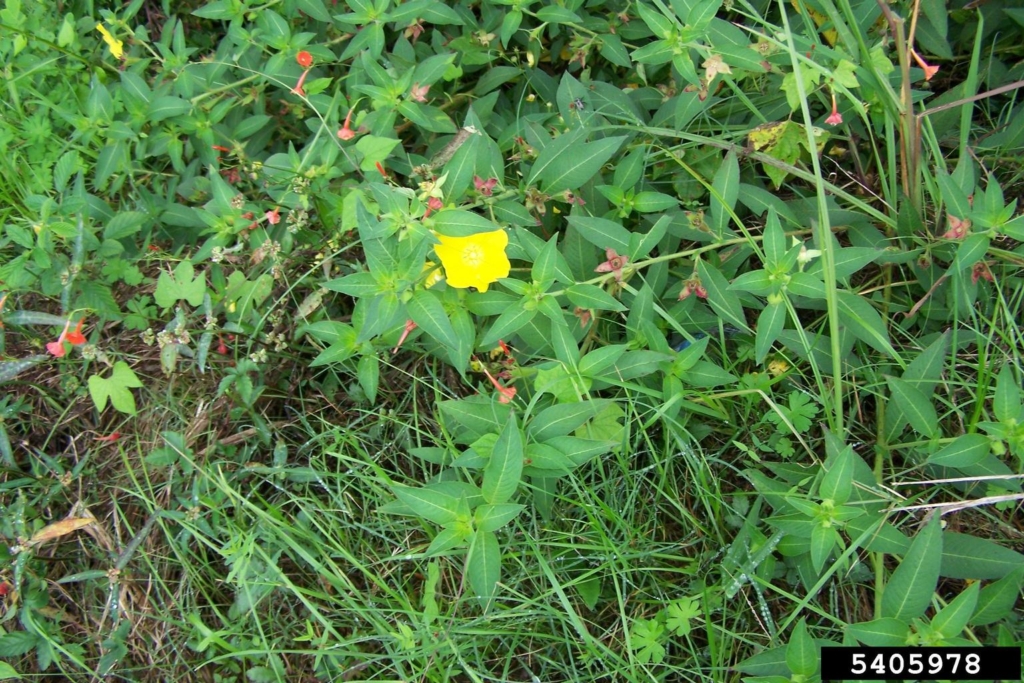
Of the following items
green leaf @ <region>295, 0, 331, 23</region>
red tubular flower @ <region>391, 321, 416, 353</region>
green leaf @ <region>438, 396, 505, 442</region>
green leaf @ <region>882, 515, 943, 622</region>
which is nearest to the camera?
green leaf @ <region>882, 515, 943, 622</region>

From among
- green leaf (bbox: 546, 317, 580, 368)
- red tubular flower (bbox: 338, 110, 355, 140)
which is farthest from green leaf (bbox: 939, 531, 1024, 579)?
red tubular flower (bbox: 338, 110, 355, 140)

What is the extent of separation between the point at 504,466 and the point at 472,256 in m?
0.67

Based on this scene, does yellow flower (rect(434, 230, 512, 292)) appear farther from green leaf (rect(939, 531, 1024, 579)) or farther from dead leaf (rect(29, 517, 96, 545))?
dead leaf (rect(29, 517, 96, 545))

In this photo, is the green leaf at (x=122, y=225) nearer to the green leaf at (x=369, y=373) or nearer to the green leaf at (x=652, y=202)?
the green leaf at (x=369, y=373)

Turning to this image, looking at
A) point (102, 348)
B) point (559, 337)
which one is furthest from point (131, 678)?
point (559, 337)

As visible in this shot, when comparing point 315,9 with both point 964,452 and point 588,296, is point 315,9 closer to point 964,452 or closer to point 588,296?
point 588,296

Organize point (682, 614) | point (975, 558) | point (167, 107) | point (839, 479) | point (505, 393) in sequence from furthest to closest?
point (167, 107) → point (505, 393) → point (682, 614) → point (975, 558) → point (839, 479)

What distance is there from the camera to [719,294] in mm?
2471

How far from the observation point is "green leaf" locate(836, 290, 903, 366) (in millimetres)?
2357

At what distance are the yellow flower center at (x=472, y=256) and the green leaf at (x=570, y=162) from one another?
37 cm

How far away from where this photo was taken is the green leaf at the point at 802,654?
1.99 metres

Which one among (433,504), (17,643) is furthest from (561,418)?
(17,643)

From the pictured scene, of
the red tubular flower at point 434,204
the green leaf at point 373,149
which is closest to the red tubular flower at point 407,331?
the red tubular flower at point 434,204

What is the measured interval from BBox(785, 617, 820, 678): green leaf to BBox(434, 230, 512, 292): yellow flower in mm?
1325
